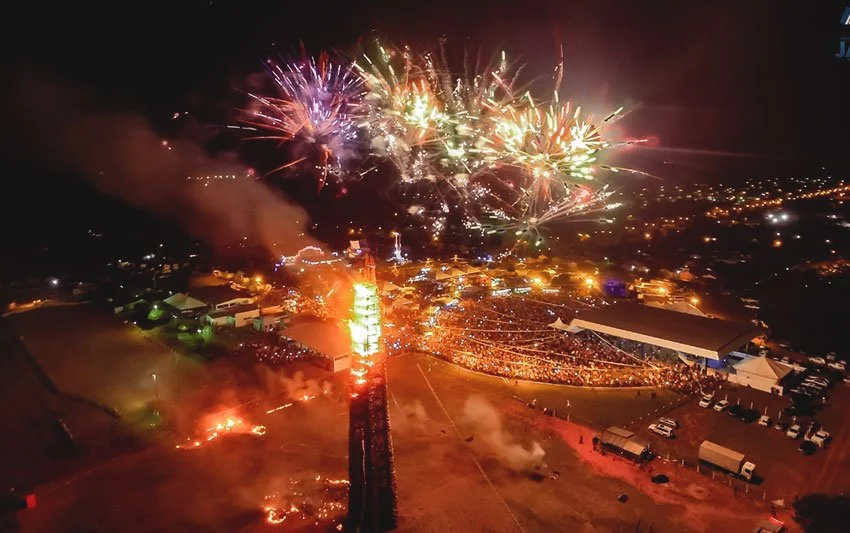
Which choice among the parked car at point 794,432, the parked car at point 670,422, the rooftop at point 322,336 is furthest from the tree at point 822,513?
the rooftop at point 322,336

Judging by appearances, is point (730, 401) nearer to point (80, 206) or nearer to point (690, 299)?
point (690, 299)

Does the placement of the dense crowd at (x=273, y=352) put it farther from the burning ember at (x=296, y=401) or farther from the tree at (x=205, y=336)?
the burning ember at (x=296, y=401)

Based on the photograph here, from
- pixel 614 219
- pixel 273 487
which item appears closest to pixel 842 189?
pixel 614 219

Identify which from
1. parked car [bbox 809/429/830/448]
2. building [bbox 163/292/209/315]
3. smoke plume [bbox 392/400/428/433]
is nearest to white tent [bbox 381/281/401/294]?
building [bbox 163/292/209/315]

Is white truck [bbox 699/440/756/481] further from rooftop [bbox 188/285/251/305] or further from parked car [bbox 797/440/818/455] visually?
rooftop [bbox 188/285/251/305]

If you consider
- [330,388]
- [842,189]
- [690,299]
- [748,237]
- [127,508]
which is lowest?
[127,508]
